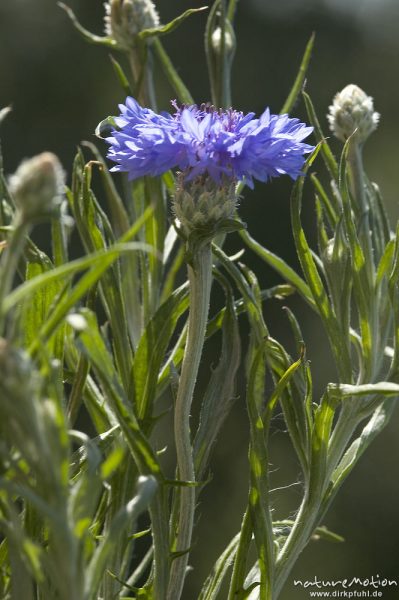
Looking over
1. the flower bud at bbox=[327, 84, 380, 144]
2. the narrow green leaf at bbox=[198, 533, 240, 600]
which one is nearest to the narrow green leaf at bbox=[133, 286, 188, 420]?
the narrow green leaf at bbox=[198, 533, 240, 600]

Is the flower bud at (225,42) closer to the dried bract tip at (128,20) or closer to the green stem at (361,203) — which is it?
the dried bract tip at (128,20)

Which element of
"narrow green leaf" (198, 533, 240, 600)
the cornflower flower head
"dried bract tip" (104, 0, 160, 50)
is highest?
"dried bract tip" (104, 0, 160, 50)

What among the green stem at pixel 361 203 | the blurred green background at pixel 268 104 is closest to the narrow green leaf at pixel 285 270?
the green stem at pixel 361 203

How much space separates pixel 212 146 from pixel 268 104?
206 centimetres

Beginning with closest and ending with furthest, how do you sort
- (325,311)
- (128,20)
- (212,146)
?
(212,146), (325,311), (128,20)

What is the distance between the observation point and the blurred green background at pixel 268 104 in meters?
2.34

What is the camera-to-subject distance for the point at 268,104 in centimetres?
255

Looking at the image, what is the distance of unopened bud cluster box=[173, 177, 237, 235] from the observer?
56 cm

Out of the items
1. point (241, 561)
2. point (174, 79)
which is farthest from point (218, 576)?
point (174, 79)

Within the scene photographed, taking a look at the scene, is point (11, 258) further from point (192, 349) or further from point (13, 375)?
point (192, 349)

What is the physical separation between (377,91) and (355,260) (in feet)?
7.40

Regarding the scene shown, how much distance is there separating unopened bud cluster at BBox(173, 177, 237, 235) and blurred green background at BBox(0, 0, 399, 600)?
5.19ft

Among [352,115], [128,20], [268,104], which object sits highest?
[128,20]

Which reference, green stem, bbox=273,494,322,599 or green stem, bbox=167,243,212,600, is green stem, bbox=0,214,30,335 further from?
green stem, bbox=273,494,322,599
